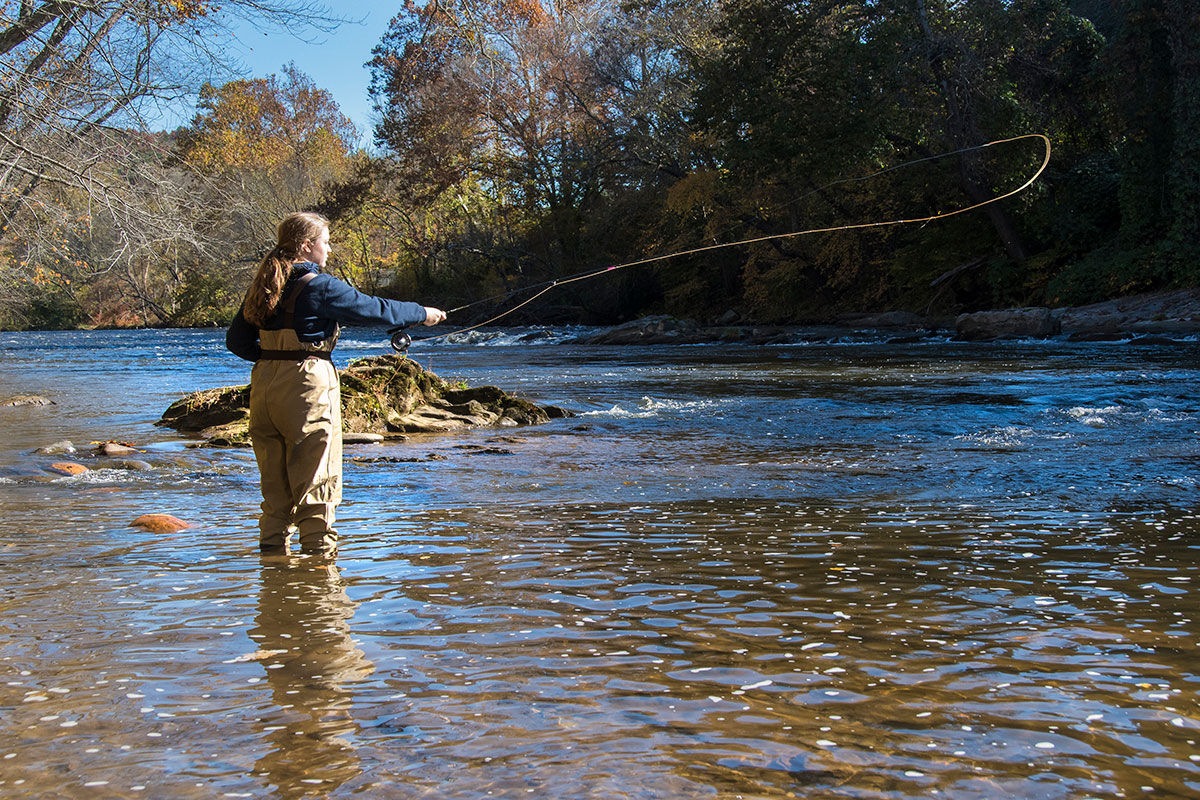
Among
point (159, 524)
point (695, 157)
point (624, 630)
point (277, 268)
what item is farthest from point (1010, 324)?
point (624, 630)

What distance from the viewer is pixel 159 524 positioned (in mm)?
5461

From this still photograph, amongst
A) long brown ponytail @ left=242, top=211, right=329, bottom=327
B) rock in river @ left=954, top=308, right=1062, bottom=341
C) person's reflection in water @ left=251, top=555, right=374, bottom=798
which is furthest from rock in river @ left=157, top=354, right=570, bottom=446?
rock in river @ left=954, top=308, right=1062, bottom=341

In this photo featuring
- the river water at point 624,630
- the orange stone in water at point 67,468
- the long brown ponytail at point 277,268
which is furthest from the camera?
the orange stone in water at point 67,468

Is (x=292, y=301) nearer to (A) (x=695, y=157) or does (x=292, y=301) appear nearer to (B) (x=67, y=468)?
(B) (x=67, y=468)

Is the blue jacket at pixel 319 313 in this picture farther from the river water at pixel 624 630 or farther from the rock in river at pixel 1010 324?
the rock in river at pixel 1010 324

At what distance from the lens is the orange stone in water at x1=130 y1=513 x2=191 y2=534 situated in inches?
214

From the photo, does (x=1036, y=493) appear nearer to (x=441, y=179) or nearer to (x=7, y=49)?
(x=7, y=49)

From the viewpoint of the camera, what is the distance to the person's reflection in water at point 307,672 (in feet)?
8.09

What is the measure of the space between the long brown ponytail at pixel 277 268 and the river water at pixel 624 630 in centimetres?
110

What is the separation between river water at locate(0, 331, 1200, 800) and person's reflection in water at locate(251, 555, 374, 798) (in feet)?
0.05

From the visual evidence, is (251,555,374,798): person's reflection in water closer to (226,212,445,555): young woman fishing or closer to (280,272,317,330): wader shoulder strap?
(226,212,445,555): young woman fishing

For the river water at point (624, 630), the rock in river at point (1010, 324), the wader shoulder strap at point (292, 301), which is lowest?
the river water at point (624, 630)

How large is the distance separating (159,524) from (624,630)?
3.02 m

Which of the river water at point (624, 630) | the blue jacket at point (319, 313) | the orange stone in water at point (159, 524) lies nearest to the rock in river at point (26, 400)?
the river water at point (624, 630)
